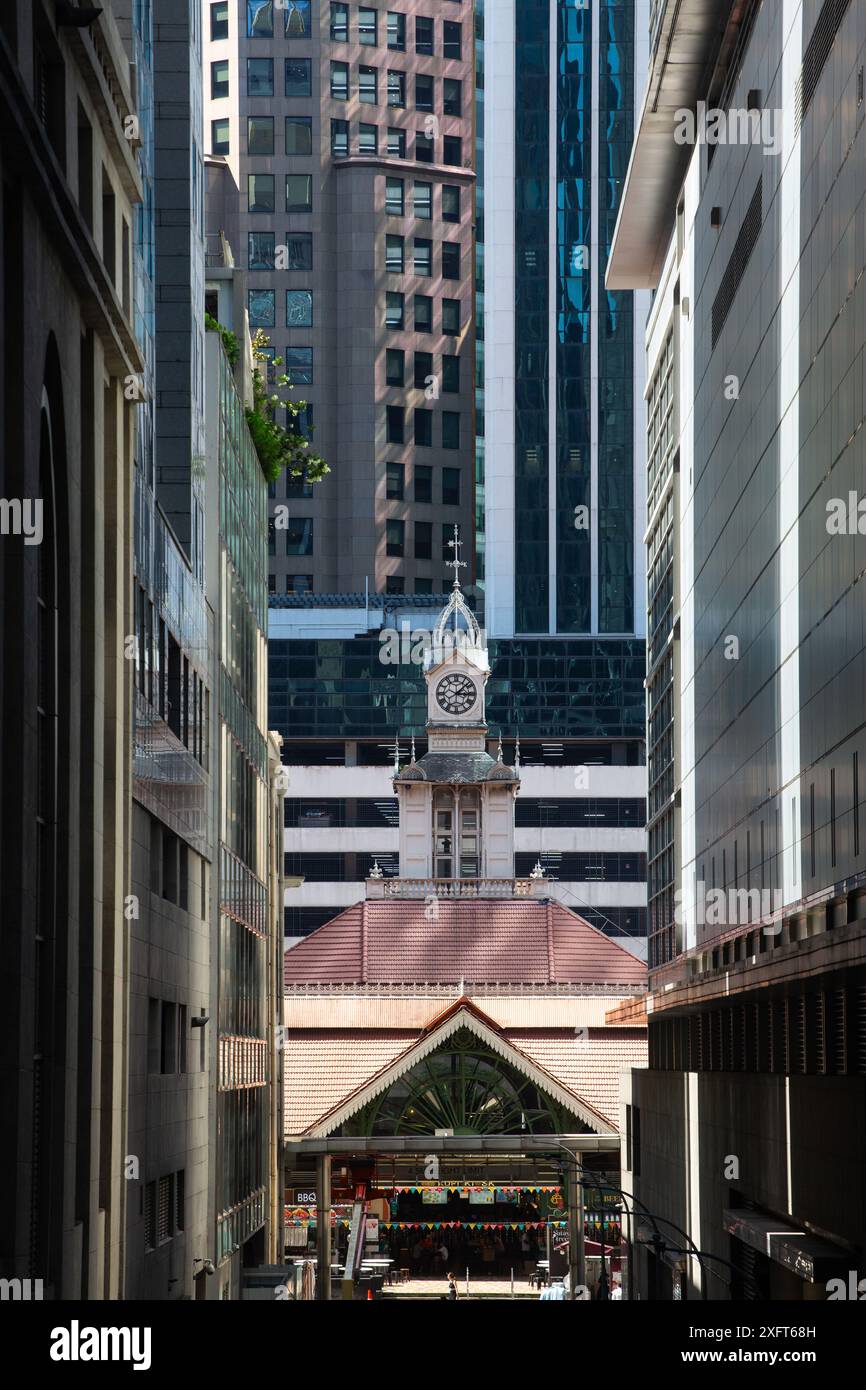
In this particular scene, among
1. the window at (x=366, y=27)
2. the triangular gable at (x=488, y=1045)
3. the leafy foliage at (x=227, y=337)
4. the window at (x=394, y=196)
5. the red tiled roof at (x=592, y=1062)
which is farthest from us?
the window at (x=366, y=27)

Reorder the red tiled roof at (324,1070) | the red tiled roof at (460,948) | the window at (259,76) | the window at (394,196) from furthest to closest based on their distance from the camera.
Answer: the window at (394,196) < the window at (259,76) < the red tiled roof at (460,948) < the red tiled roof at (324,1070)

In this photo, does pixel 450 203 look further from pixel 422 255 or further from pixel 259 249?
pixel 259 249

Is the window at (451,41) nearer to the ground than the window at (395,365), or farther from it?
farther from it

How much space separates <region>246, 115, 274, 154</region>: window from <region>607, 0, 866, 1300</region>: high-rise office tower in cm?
9549

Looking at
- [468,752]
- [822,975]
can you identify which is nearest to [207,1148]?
[822,975]

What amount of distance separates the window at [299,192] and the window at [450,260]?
32.5 feet

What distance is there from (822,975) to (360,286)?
13460 cm

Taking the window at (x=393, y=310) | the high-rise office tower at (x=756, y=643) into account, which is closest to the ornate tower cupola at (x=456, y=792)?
the high-rise office tower at (x=756, y=643)

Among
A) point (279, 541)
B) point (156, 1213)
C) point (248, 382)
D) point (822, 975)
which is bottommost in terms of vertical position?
point (156, 1213)

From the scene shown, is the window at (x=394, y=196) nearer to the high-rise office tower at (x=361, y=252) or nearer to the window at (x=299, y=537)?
the high-rise office tower at (x=361, y=252)

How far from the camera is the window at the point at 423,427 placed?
160 m

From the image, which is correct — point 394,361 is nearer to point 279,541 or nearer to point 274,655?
point 279,541

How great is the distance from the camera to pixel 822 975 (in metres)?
28.8
